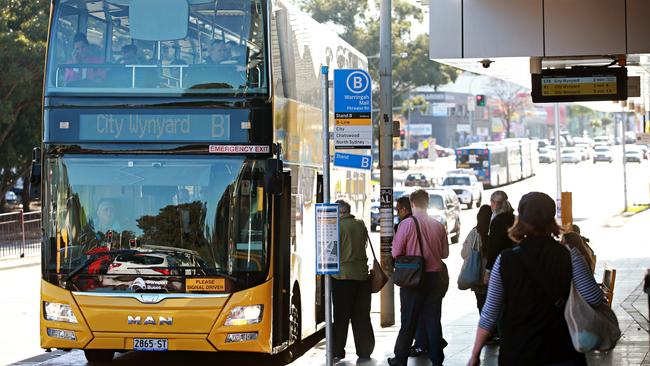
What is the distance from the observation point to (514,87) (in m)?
136

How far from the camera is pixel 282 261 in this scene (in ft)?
40.6

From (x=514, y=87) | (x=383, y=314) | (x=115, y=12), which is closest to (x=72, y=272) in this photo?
(x=115, y=12)

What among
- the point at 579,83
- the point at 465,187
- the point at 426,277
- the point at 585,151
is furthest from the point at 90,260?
the point at 585,151

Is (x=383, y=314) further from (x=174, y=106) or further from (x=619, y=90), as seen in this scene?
(x=174, y=106)

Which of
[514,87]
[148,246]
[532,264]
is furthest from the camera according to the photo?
[514,87]

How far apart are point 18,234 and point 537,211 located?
94.4ft

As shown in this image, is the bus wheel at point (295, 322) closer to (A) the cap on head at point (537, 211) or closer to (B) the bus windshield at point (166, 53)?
(B) the bus windshield at point (166, 53)

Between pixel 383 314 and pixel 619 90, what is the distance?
15.8 feet

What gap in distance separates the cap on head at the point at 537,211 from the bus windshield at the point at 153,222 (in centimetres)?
586

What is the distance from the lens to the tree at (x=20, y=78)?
41500 millimetres

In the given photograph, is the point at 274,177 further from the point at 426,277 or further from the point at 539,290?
the point at 539,290

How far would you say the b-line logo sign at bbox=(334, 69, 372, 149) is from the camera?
11.1m

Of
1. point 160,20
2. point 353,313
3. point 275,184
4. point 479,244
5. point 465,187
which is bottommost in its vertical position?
point 353,313

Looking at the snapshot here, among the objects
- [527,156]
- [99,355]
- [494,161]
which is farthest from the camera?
[527,156]
